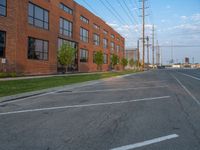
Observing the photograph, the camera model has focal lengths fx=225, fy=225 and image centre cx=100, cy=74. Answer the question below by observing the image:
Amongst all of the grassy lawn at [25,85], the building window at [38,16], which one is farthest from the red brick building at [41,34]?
the grassy lawn at [25,85]

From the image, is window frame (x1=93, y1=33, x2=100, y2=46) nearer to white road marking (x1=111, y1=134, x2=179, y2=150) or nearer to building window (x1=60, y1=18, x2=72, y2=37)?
building window (x1=60, y1=18, x2=72, y2=37)

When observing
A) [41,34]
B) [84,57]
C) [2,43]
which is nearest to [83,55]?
[84,57]

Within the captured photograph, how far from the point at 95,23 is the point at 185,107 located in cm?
4248

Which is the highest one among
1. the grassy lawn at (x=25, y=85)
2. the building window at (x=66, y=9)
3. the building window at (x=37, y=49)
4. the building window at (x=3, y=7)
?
the building window at (x=66, y=9)

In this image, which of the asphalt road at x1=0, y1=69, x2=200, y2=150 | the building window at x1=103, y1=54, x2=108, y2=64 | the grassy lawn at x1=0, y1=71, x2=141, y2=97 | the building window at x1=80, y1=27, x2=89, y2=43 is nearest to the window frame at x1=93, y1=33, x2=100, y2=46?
the building window at x1=80, y1=27, x2=89, y2=43

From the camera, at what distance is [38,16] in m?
27.7

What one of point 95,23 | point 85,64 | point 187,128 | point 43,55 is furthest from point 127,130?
point 95,23

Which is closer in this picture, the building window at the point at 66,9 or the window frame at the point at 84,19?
the building window at the point at 66,9

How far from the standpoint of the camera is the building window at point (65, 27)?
3392cm

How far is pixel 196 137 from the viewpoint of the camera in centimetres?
473

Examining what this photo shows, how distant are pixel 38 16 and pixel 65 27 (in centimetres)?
767

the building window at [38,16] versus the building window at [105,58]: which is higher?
the building window at [38,16]

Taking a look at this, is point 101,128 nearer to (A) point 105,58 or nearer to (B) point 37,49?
(B) point 37,49

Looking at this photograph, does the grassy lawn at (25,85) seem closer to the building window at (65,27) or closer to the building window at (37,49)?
the building window at (37,49)
